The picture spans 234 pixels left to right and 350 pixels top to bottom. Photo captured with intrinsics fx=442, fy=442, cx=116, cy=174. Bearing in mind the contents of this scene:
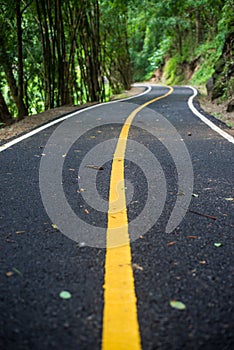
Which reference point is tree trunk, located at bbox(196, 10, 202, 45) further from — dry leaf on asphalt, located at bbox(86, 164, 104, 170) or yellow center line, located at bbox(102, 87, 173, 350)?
yellow center line, located at bbox(102, 87, 173, 350)

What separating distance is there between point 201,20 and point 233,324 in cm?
4325

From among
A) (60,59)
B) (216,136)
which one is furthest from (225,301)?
(60,59)

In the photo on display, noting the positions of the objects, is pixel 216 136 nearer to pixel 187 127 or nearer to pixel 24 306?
pixel 187 127

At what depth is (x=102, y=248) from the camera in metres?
3.01

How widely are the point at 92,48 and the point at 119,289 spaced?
2033cm

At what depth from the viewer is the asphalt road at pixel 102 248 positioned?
2.10 meters

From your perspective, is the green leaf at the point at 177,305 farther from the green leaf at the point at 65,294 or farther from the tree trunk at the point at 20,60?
the tree trunk at the point at 20,60

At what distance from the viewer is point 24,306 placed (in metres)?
2.28

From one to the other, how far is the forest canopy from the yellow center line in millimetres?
9379

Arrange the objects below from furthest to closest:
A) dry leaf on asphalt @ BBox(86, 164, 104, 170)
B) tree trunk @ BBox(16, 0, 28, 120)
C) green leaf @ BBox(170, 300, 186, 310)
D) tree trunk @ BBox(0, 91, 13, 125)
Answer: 1. tree trunk @ BBox(0, 91, 13, 125)
2. tree trunk @ BBox(16, 0, 28, 120)
3. dry leaf on asphalt @ BBox(86, 164, 104, 170)
4. green leaf @ BBox(170, 300, 186, 310)

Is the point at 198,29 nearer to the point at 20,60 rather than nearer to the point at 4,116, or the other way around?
the point at 4,116

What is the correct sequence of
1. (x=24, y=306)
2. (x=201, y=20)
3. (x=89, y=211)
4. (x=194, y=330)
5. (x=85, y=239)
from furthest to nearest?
1. (x=201, y=20)
2. (x=89, y=211)
3. (x=85, y=239)
4. (x=24, y=306)
5. (x=194, y=330)

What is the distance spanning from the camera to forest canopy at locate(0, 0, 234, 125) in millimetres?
15016

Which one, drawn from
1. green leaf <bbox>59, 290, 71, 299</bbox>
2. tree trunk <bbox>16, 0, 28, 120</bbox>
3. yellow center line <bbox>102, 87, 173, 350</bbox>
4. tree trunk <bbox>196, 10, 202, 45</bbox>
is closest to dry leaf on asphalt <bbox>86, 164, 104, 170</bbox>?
yellow center line <bbox>102, 87, 173, 350</bbox>
